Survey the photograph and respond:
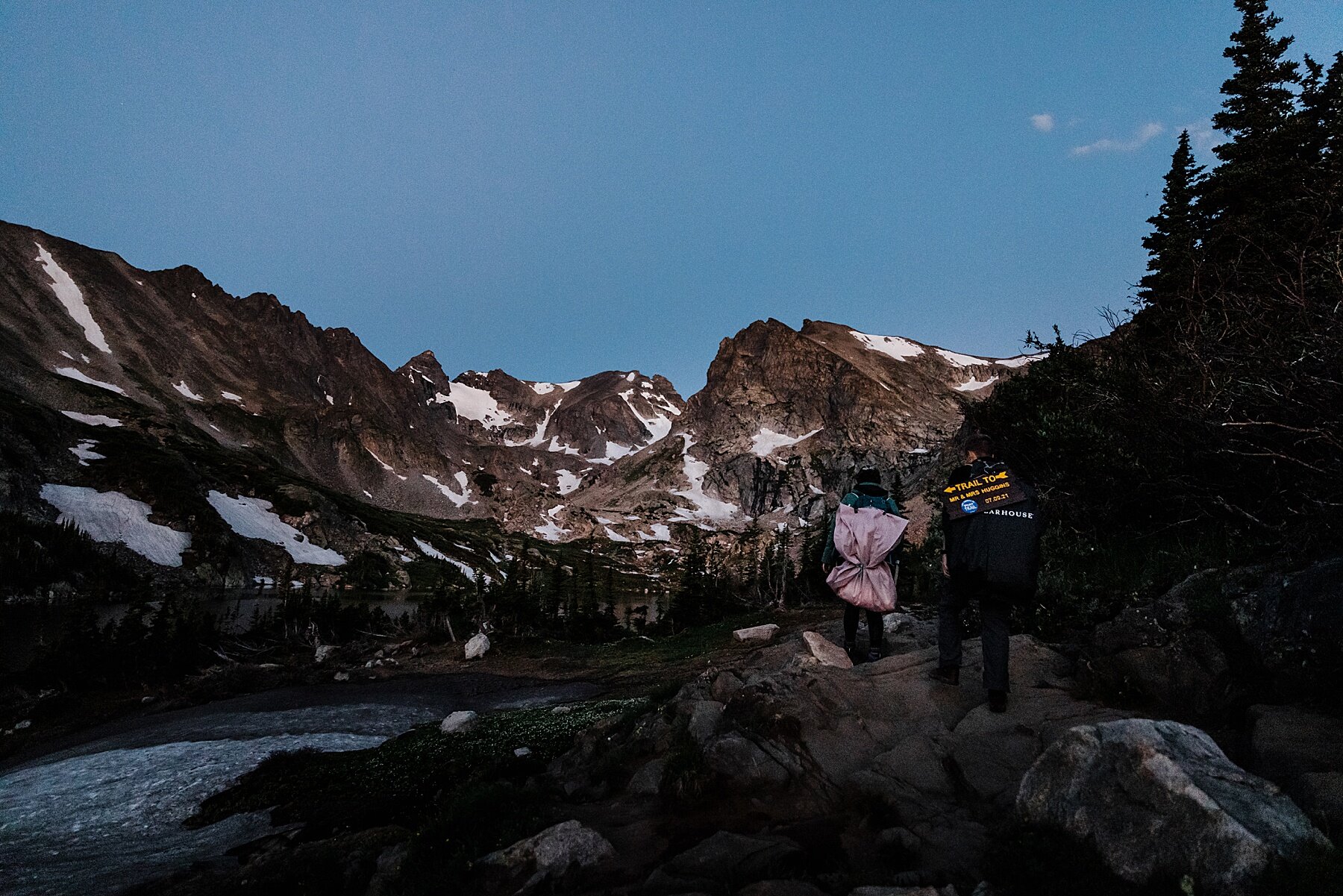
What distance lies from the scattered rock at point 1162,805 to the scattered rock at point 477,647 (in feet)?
97.9

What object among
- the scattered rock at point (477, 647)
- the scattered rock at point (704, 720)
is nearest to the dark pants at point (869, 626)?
the scattered rock at point (704, 720)

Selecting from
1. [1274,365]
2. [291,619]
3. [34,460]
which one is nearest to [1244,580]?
[1274,365]

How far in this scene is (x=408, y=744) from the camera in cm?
1568

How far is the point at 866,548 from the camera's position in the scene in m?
11.5

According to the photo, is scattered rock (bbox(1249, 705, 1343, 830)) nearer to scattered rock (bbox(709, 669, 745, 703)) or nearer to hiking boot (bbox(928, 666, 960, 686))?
hiking boot (bbox(928, 666, 960, 686))

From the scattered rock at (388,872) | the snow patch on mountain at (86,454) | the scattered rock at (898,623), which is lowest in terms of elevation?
the scattered rock at (388,872)

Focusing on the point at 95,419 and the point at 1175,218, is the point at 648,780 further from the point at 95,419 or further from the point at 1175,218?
the point at 95,419

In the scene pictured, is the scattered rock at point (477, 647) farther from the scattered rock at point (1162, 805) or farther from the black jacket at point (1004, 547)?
the scattered rock at point (1162, 805)

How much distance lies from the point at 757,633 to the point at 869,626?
1550 cm

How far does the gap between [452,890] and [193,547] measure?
116189 millimetres

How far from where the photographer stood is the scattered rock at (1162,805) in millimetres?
4480

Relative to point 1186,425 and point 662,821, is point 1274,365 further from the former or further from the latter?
point 662,821

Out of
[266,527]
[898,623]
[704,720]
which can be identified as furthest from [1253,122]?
[266,527]

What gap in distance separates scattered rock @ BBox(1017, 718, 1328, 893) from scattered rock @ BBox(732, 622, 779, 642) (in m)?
21.7
